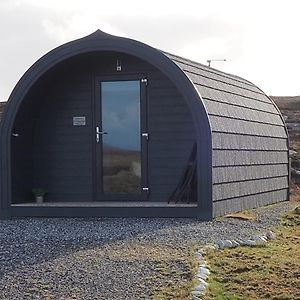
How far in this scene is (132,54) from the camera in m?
11.5

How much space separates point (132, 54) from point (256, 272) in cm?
561

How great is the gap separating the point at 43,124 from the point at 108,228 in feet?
12.0

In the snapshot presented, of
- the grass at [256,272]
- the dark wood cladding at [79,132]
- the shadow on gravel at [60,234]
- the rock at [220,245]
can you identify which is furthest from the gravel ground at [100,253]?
the dark wood cladding at [79,132]

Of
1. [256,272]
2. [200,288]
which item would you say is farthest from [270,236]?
[200,288]

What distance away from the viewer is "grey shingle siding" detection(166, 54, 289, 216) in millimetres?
11562

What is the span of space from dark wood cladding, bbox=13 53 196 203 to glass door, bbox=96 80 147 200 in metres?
0.17

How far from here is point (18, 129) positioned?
12.4 metres

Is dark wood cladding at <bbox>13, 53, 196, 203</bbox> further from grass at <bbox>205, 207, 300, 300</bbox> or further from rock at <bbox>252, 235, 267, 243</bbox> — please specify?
grass at <bbox>205, 207, 300, 300</bbox>

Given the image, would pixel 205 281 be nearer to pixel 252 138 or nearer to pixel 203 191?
pixel 203 191

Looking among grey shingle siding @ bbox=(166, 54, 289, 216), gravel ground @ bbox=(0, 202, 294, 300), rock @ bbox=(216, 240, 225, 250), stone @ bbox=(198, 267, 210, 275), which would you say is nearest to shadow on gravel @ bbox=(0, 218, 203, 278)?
gravel ground @ bbox=(0, 202, 294, 300)

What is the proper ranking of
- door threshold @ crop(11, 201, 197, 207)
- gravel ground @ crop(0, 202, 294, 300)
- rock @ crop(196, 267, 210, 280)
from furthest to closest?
1. door threshold @ crop(11, 201, 197, 207)
2. rock @ crop(196, 267, 210, 280)
3. gravel ground @ crop(0, 202, 294, 300)

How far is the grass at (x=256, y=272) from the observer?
6113 mm

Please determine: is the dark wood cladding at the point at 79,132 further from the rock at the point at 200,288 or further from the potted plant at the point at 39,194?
the rock at the point at 200,288

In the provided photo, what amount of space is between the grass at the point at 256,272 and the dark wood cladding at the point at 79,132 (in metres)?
3.85
